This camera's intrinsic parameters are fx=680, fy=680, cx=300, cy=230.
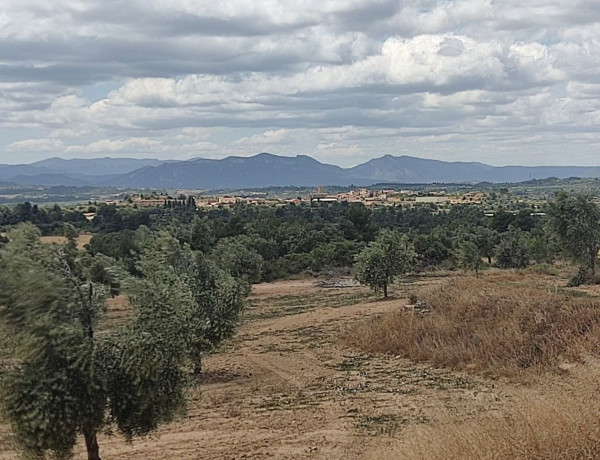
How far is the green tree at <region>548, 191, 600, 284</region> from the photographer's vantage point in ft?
108

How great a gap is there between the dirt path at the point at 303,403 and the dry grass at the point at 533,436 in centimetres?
364

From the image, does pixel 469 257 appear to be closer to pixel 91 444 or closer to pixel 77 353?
pixel 91 444

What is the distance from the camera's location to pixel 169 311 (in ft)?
34.7

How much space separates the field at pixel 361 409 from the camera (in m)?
7.46

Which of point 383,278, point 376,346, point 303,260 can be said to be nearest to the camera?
point 376,346

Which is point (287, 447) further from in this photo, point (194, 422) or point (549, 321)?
point (549, 321)

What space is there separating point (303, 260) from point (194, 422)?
47672mm

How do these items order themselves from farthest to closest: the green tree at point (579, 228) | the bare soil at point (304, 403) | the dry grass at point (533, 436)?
the green tree at point (579, 228) → the bare soil at point (304, 403) → the dry grass at point (533, 436)

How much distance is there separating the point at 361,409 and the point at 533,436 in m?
7.71

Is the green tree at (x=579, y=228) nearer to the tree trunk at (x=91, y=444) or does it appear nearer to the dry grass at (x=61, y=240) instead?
the dry grass at (x=61, y=240)

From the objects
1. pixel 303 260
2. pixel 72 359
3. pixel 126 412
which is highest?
pixel 72 359

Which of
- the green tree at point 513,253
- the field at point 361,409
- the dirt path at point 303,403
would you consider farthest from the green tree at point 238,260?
the field at point 361,409

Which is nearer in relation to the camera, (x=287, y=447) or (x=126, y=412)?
(x=126, y=412)

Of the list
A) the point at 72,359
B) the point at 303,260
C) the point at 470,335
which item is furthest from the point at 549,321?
the point at 303,260
